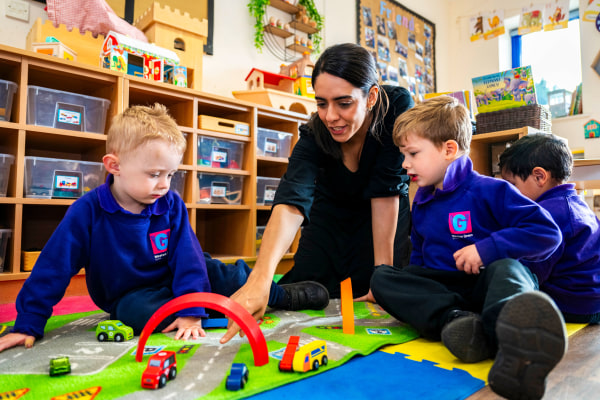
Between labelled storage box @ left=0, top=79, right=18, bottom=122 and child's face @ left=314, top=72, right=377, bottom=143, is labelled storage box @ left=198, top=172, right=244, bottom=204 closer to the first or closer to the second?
labelled storage box @ left=0, top=79, right=18, bottom=122

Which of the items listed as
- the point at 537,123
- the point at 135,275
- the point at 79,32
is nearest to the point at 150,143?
the point at 135,275

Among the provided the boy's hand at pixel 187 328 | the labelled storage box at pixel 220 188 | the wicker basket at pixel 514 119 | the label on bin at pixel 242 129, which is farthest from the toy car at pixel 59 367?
the wicker basket at pixel 514 119

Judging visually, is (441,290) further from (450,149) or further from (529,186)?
(529,186)

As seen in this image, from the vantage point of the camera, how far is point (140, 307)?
0.94 meters

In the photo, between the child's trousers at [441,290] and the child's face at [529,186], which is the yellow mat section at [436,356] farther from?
the child's face at [529,186]

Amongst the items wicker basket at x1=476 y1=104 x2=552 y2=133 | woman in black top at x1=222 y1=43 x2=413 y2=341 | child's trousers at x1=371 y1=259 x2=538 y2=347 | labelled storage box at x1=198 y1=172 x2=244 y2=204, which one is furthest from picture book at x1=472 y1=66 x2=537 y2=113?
child's trousers at x1=371 y1=259 x2=538 y2=347

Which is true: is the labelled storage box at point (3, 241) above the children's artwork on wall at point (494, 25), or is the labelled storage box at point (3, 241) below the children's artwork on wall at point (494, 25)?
below

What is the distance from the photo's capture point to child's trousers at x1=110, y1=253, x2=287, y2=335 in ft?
3.06

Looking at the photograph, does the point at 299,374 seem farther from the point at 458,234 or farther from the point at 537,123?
the point at 537,123

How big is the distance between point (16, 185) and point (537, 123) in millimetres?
2054

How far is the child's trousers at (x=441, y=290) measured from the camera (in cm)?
71

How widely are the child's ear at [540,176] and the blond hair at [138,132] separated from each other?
890 millimetres

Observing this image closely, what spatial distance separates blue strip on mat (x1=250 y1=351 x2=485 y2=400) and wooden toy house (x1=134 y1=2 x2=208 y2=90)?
5.40 ft

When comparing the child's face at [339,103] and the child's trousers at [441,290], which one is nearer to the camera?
the child's trousers at [441,290]
